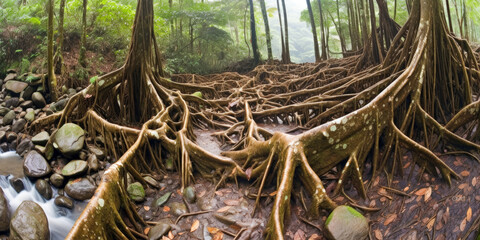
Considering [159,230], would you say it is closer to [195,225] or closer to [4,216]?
[195,225]

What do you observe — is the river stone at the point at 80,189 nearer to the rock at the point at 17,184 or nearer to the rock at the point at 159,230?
the rock at the point at 17,184

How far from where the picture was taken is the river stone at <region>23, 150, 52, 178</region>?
16.6 feet

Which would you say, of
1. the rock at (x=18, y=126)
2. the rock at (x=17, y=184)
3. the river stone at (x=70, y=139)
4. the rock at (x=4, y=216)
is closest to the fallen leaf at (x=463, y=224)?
the rock at (x=4, y=216)

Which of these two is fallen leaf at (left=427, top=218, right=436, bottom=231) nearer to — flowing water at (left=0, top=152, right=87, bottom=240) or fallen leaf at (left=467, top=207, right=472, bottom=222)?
fallen leaf at (left=467, top=207, right=472, bottom=222)

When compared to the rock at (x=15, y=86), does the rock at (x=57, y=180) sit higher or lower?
lower

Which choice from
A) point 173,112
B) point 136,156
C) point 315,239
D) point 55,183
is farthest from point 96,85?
point 315,239

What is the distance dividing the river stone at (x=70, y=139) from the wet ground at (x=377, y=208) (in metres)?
2.24

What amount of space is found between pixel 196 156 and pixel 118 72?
357 centimetres

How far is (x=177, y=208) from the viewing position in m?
3.84

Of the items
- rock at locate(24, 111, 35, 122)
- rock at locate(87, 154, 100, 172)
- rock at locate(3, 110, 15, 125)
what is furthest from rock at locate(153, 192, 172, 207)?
rock at locate(3, 110, 15, 125)

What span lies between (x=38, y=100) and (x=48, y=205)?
4.79m

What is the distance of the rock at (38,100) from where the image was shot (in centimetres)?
816

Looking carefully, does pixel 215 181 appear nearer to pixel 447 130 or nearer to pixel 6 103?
pixel 447 130

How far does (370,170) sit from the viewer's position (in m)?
3.90
